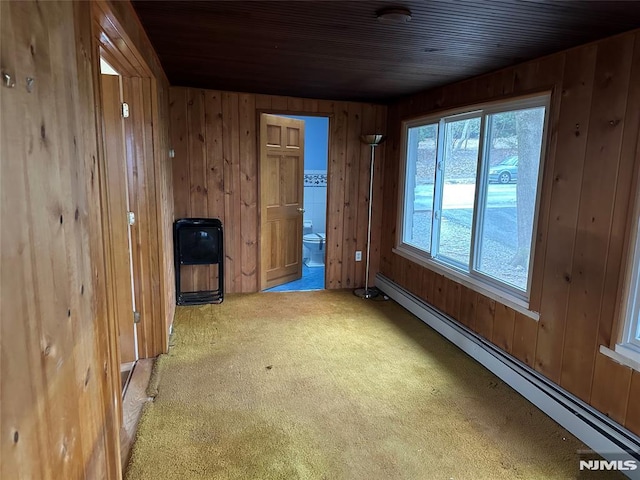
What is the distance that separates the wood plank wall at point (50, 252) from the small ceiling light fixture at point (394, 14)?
119 cm

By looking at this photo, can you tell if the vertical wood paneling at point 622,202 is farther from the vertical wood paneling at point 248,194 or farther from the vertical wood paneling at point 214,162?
the vertical wood paneling at point 214,162

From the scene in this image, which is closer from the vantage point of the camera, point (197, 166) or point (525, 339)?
point (525, 339)

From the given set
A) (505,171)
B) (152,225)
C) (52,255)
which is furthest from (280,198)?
(52,255)

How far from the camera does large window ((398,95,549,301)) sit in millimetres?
2803

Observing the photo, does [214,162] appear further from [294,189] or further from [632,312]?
[632,312]

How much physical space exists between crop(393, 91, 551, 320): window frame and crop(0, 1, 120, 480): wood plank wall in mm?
2446

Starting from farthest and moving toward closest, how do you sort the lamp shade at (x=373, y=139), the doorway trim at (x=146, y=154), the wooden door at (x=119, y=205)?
1. the lamp shade at (x=373, y=139)
2. the wooden door at (x=119, y=205)
3. the doorway trim at (x=146, y=154)

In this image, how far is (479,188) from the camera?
10.5 ft

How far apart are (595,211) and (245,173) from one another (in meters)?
3.13

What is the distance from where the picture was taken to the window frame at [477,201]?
2.69 meters

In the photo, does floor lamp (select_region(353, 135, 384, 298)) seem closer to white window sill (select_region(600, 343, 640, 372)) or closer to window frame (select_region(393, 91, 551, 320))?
window frame (select_region(393, 91, 551, 320))

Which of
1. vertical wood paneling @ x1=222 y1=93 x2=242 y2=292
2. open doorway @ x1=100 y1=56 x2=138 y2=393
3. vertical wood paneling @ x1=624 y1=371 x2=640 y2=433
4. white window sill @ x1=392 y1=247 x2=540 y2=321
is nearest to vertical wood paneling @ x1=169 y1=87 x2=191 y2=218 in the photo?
vertical wood paneling @ x1=222 y1=93 x2=242 y2=292

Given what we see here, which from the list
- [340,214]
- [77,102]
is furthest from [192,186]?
[77,102]

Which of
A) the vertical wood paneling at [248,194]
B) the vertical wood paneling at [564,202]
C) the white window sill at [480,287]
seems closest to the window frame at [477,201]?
the white window sill at [480,287]
